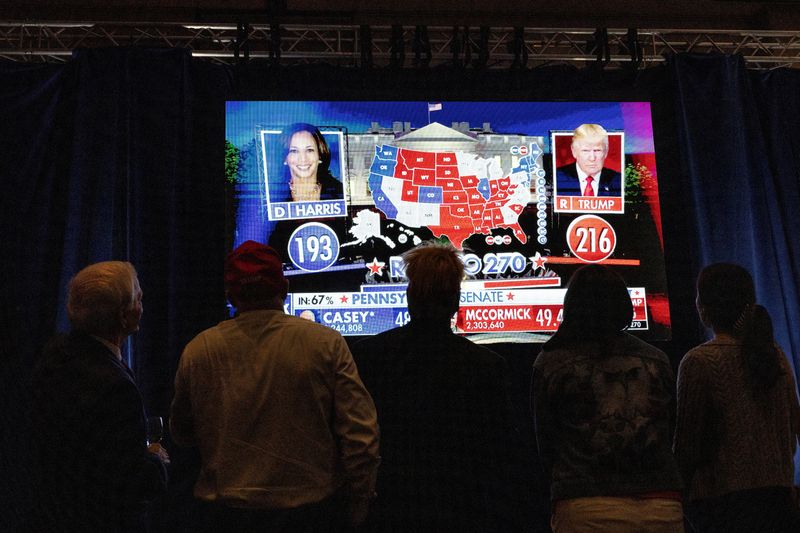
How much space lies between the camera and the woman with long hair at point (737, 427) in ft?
7.44

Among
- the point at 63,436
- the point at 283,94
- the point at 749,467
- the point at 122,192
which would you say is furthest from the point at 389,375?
the point at 122,192

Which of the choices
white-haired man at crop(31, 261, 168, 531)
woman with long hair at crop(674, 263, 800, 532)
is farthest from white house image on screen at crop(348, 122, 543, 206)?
white-haired man at crop(31, 261, 168, 531)

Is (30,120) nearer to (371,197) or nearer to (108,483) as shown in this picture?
(371,197)

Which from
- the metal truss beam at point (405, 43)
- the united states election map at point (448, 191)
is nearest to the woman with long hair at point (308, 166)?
the united states election map at point (448, 191)

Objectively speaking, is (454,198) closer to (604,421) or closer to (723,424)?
(723,424)

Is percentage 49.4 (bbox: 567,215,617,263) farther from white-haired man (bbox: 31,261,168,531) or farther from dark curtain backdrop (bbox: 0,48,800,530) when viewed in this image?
white-haired man (bbox: 31,261,168,531)

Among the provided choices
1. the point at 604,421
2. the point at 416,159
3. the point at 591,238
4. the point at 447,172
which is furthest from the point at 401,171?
the point at 604,421

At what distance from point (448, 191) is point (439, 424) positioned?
2276 mm

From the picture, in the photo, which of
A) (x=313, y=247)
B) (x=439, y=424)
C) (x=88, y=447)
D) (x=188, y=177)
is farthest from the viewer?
(x=188, y=177)

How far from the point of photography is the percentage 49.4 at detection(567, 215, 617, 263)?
4207 millimetres

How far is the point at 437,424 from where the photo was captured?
2100 millimetres

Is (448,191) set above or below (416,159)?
below

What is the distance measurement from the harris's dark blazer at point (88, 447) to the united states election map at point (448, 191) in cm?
235

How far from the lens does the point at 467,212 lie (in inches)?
165
